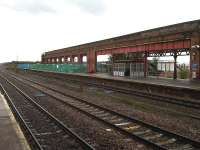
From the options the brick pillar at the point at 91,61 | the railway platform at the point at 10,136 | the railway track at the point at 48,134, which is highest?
the brick pillar at the point at 91,61

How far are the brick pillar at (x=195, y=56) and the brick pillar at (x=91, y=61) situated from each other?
29107 mm

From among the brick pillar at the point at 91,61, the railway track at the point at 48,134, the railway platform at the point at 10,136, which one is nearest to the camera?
the railway platform at the point at 10,136

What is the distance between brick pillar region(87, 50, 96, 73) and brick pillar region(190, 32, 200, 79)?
2911 cm

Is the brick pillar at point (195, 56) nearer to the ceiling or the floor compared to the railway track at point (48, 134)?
nearer to the ceiling

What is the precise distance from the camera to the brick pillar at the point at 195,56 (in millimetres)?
34438

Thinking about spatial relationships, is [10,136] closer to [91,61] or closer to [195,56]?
[195,56]

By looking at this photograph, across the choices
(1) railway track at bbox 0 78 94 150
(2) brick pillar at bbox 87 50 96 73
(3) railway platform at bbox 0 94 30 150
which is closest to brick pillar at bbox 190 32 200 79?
(1) railway track at bbox 0 78 94 150

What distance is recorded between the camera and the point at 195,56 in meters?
34.8

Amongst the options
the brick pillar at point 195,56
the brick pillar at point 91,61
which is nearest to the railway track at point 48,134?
the brick pillar at point 195,56

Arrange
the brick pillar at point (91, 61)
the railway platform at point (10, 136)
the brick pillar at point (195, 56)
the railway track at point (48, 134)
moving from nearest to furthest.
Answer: the railway platform at point (10, 136)
the railway track at point (48, 134)
the brick pillar at point (195, 56)
the brick pillar at point (91, 61)

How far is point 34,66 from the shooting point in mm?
102938

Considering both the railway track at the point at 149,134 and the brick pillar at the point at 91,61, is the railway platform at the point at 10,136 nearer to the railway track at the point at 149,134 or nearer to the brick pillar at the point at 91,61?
the railway track at the point at 149,134

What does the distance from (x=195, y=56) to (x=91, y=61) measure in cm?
3098

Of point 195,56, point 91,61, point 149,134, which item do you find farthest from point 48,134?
point 91,61
